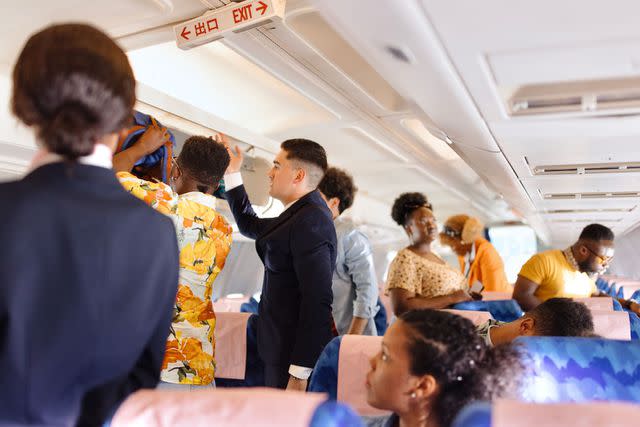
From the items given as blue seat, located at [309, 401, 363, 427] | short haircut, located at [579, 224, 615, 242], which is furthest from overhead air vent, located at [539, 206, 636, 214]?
blue seat, located at [309, 401, 363, 427]

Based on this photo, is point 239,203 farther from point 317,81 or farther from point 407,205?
point 407,205

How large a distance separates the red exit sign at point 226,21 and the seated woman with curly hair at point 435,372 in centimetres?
137

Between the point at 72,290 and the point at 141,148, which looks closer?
the point at 72,290

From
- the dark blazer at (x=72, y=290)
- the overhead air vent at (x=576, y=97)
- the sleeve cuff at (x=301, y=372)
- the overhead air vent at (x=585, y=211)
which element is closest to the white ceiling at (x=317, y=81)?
the overhead air vent at (x=576, y=97)

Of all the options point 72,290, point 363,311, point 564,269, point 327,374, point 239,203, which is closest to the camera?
point 72,290

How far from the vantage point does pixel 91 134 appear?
1091 millimetres

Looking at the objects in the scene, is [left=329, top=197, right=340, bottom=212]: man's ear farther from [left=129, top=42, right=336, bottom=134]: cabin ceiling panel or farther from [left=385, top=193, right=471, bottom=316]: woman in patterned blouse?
[left=129, top=42, right=336, bottom=134]: cabin ceiling panel

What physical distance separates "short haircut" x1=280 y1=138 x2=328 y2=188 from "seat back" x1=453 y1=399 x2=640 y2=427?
76.2 inches

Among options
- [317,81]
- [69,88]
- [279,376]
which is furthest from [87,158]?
[317,81]

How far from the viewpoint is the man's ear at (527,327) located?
262cm

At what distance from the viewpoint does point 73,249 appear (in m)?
1.05

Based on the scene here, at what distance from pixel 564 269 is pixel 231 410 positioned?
13.6 feet

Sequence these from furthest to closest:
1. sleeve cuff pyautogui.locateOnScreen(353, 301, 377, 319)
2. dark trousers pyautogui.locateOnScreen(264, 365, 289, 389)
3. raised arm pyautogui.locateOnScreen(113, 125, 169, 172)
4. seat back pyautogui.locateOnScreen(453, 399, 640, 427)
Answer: sleeve cuff pyautogui.locateOnScreen(353, 301, 377, 319) < dark trousers pyautogui.locateOnScreen(264, 365, 289, 389) < raised arm pyautogui.locateOnScreen(113, 125, 169, 172) < seat back pyautogui.locateOnScreen(453, 399, 640, 427)

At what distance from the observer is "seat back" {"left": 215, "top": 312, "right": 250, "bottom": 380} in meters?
3.50
